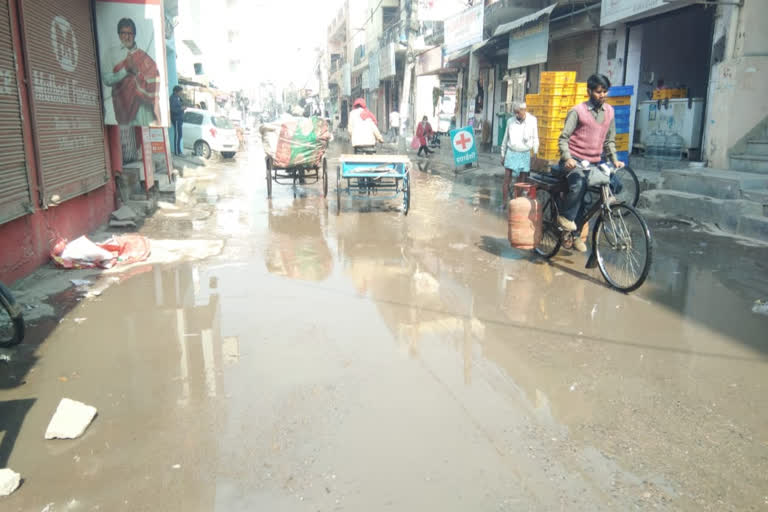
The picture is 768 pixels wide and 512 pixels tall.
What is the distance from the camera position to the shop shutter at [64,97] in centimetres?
651

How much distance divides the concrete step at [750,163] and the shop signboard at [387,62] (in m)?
24.1

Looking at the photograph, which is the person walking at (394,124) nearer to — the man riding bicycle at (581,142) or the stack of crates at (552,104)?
the stack of crates at (552,104)

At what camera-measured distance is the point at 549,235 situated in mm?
6773

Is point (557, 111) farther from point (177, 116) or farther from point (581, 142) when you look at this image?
point (177, 116)

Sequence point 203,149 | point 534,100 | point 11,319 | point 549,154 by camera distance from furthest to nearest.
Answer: point 203,149
point 534,100
point 549,154
point 11,319

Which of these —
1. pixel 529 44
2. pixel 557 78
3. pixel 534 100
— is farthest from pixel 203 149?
pixel 557 78

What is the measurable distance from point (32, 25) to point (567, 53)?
14.3 metres

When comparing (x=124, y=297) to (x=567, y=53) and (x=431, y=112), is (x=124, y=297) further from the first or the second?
(x=431, y=112)

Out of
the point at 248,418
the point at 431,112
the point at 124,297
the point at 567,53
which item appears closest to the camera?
the point at 248,418

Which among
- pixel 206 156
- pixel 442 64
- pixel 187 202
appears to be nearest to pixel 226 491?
pixel 187 202

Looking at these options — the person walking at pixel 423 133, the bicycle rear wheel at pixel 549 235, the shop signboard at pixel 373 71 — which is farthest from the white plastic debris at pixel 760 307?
the shop signboard at pixel 373 71

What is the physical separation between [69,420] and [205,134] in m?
19.9

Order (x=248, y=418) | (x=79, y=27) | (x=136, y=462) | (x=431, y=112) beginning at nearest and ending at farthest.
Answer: (x=136, y=462), (x=248, y=418), (x=79, y=27), (x=431, y=112)

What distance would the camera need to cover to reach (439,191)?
43.7 feet
